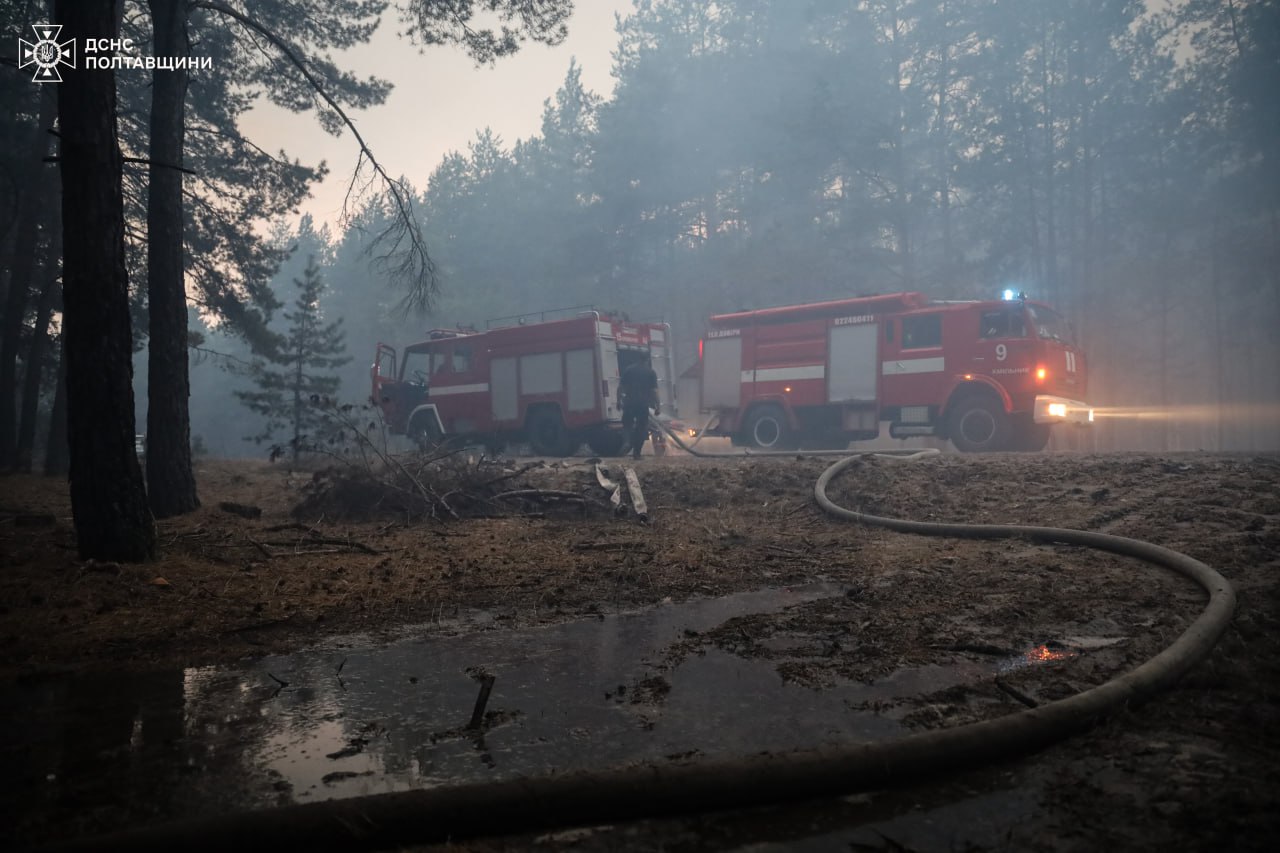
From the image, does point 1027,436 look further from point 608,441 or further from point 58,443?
point 58,443

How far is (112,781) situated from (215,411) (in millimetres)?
73775

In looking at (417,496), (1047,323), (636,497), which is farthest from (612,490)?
(1047,323)

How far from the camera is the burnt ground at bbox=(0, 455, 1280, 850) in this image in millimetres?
2221

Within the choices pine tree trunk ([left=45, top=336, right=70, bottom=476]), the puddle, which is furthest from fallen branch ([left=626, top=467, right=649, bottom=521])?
pine tree trunk ([left=45, top=336, right=70, bottom=476])

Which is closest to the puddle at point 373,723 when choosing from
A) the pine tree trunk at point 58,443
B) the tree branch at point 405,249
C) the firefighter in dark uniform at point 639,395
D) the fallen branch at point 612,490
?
Answer: the fallen branch at point 612,490

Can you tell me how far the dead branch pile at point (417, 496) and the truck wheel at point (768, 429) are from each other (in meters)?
8.87

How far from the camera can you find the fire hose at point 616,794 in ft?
6.52

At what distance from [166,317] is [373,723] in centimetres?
674

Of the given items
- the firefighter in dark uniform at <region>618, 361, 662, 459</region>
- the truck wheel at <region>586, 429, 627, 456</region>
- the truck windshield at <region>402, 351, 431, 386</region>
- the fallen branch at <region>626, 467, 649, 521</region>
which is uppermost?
the truck windshield at <region>402, 351, 431, 386</region>

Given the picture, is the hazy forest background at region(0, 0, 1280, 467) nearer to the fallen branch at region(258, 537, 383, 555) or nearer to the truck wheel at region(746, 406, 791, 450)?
the truck wheel at region(746, 406, 791, 450)

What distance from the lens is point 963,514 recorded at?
7.84 metres

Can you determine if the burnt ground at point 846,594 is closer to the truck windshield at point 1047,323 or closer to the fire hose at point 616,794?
the fire hose at point 616,794

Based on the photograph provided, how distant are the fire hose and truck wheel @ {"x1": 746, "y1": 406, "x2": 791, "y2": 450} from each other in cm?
1444

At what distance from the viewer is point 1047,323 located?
14.4 meters
